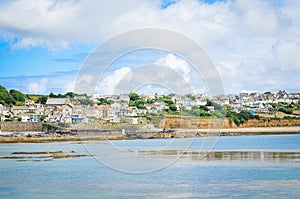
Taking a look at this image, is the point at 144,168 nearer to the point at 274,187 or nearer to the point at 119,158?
the point at 119,158

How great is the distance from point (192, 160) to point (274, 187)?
35.5ft

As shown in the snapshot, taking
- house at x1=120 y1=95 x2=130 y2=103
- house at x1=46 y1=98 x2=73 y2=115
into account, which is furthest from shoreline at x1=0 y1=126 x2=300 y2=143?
house at x1=46 y1=98 x2=73 y2=115

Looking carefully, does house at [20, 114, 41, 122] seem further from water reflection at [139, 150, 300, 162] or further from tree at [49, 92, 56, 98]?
water reflection at [139, 150, 300, 162]

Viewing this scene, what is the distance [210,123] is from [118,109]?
1650cm

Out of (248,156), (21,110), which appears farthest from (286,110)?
(248,156)

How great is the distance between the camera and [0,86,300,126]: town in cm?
6544

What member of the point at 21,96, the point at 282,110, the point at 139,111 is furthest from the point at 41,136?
the point at 282,110

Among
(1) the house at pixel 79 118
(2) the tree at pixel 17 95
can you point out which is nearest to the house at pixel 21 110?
(1) the house at pixel 79 118

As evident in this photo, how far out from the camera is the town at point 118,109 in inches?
2576

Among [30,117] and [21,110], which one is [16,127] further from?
[21,110]

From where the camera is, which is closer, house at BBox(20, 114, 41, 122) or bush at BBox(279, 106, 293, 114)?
house at BBox(20, 114, 41, 122)

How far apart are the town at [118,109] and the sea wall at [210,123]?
3.30 ft

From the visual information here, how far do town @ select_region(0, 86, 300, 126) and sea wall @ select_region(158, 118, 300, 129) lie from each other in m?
1.01

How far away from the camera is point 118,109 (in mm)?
65250
